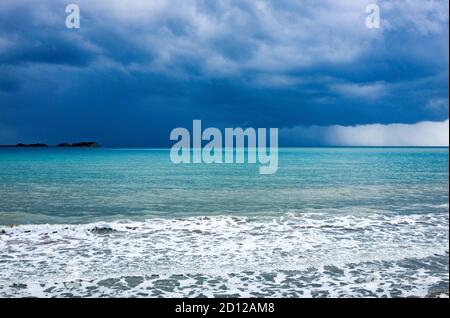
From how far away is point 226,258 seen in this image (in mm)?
9383

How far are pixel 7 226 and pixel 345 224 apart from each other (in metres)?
13.6

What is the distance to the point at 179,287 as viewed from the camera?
7391 mm

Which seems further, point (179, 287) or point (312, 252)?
point (312, 252)

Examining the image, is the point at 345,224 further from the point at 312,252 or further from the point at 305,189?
the point at 305,189

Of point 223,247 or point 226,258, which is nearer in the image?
point 226,258

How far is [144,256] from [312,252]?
489 centimetres

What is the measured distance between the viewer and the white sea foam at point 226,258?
7379 millimetres

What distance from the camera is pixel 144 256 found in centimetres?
950

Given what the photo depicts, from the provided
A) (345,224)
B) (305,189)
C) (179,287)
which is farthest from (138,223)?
(305,189)

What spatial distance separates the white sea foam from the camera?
291 inches
